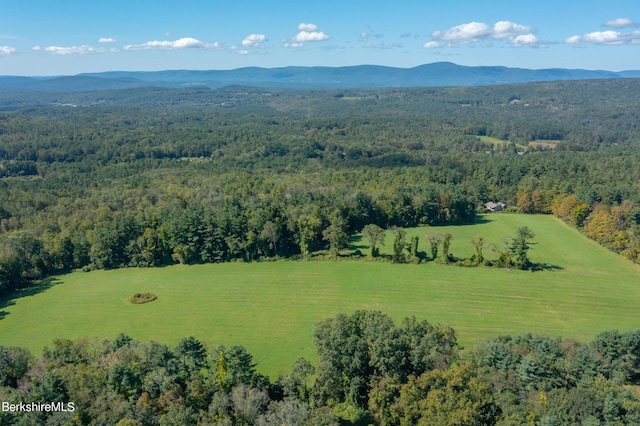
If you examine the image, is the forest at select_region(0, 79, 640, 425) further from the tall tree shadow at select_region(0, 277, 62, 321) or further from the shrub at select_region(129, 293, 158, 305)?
the shrub at select_region(129, 293, 158, 305)

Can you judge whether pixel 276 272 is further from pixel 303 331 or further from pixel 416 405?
pixel 416 405

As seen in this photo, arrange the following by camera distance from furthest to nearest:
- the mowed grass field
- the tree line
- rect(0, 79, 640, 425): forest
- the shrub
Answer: the shrub → the mowed grass field → rect(0, 79, 640, 425): forest → the tree line

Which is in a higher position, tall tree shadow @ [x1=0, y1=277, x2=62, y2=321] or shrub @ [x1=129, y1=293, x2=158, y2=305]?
shrub @ [x1=129, y1=293, x2=158, y2=305]

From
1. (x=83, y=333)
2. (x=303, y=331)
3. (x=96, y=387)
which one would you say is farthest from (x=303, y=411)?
(x=83, y=333)

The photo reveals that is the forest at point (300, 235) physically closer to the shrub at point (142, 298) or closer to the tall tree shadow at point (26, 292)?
the tall tree shadow at point (26, 292)

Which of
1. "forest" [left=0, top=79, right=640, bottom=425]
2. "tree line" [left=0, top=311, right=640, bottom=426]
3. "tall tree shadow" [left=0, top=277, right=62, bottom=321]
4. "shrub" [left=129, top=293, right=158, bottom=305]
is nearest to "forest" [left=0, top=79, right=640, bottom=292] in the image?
"forest" [left=0, top=79, right=640, bottom=425]

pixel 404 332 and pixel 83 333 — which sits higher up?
pixel 404 332
